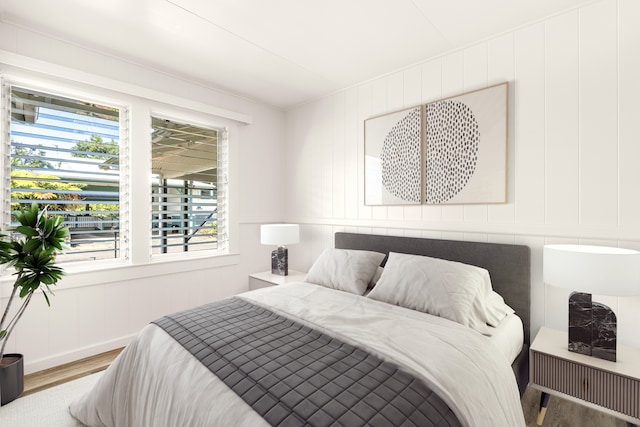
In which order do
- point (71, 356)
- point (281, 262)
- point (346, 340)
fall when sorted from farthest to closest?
point (281, 262), point (71, 356), point (346, 340)

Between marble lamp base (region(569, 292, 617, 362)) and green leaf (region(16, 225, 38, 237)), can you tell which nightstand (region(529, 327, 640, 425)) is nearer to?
marble lamp base (region(569, 292, 617, 362))

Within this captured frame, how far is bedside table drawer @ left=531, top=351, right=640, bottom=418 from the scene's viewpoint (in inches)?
58.1

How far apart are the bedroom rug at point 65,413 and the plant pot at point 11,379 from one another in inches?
1.8

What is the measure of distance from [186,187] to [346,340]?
7.92 ft

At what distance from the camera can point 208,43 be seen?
2.37 metres

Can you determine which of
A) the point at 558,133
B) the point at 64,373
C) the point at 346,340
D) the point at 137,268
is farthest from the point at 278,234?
the point at 558,133

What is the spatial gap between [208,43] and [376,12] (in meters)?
1.28

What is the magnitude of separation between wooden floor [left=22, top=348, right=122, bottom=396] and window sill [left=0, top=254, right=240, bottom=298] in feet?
2.00

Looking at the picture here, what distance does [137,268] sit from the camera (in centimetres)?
276

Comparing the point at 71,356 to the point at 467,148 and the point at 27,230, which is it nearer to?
the point at 27,230

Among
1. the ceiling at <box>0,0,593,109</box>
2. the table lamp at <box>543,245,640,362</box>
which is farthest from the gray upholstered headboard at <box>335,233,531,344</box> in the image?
the ceiling at <box>0,0,593,109</box>

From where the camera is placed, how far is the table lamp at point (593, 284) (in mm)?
1513

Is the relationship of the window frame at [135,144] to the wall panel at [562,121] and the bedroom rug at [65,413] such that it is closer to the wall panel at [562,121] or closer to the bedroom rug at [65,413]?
A: the bedroom rug at [65,413]

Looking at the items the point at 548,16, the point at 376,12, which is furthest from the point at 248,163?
the point at 548,16
